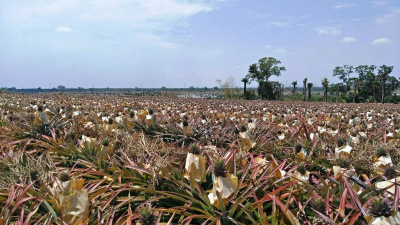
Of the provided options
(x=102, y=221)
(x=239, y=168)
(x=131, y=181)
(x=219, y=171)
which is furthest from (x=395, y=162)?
(x=102, y=221)

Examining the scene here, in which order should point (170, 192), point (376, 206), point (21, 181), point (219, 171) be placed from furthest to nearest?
point (21, 181) → point (170, 192) → point (219, 171) → point (376, 206)

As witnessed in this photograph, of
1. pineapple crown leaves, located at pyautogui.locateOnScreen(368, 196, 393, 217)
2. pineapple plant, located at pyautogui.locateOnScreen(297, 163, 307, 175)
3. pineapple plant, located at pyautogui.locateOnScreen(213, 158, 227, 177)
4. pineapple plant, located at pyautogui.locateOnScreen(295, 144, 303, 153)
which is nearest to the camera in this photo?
pineapple crown leaves, located at pyautogui.locateOnScreen(368, 196, 393, 217)

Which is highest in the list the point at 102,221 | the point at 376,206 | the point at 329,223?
the point at 376,206

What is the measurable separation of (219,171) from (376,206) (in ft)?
2.83

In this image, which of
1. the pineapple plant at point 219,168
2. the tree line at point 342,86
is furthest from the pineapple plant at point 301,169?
the tree line at point 342,86

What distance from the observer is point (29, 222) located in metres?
1.89

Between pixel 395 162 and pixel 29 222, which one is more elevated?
pixel 395 162

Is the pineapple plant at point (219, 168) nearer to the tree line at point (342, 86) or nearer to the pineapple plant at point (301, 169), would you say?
the pineapple plant at point (301, 169)

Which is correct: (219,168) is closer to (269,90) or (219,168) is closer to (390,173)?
(390,173)

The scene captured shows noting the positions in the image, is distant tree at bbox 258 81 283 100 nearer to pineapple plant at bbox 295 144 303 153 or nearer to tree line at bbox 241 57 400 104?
tree line at bbox 241 57 400 104

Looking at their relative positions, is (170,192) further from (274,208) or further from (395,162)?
(395,162)

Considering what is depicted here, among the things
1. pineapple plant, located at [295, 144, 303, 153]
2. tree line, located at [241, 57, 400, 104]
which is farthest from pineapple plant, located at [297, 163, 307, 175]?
tree line, located at [241, 57, 400, 104]

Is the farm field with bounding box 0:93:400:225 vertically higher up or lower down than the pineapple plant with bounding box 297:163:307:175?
lower down

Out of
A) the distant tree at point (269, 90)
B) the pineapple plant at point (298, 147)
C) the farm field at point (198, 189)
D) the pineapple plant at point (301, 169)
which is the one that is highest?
the distant tree at point (269, 90)
